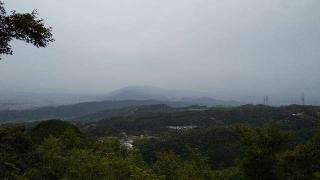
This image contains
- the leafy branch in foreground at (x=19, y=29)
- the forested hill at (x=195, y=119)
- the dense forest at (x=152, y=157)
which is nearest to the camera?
the leafy branch in foreground at (x=19, y=29)

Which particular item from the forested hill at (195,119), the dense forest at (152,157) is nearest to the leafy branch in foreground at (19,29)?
the dense forest at (152,157)

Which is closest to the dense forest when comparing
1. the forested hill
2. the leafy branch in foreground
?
the leafy branch in foreground

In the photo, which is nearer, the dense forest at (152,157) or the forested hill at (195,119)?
the dense forest at (152,157)

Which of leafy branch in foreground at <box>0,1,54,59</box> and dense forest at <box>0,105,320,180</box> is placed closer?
leafy branch in foreground at <box>0,1,54,59</box>

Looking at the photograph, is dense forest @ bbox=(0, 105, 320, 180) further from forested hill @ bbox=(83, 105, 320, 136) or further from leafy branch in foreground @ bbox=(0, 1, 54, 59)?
forested hill @ bbox=(83, 105, 320, 136)

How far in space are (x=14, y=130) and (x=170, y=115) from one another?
115 m

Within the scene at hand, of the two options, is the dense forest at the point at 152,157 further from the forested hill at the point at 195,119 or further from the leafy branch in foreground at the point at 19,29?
the forested hill at the point at 195,119

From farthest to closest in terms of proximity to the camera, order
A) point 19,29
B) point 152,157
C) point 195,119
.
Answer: point 195,119 < point 152,157 < point 19,29

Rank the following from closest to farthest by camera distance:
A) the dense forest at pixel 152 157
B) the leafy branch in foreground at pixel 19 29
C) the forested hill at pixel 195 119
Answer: the leafy branch in foreground at pixel 19 29
the dense forest at pixel 152 157
the forested hill at pixel 195 119

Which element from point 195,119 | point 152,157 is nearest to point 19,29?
point 152,157

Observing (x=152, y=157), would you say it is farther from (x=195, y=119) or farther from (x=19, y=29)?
(x=195, y=119)

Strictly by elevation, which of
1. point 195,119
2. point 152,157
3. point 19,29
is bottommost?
point 152,157

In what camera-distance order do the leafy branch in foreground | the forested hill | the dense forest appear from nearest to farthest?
the leafy branch in foreground < the dense forest < the forested hill

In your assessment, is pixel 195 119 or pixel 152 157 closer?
pixel 152 157
